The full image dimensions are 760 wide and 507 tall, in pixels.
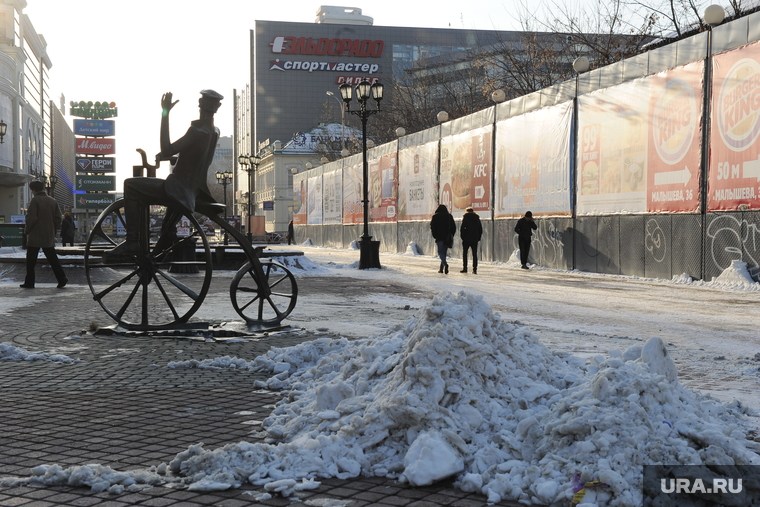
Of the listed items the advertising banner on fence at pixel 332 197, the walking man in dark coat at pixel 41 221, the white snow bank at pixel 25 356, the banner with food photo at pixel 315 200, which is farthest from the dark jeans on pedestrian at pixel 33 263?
the banner with food photo at pixel 315 200

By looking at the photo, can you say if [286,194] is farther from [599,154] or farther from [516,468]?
[516,468]

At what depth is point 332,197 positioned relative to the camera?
4766 centimetres

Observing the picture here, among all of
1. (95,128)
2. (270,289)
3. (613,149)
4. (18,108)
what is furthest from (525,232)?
(95,128)

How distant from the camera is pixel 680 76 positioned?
710 inches

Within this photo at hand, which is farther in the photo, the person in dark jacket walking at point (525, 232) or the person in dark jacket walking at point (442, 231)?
the person in dark jacket walking at point (525, 232)

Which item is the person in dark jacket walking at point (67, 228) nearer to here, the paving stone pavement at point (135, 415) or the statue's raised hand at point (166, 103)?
the paving stone pavement at point (135, 415)

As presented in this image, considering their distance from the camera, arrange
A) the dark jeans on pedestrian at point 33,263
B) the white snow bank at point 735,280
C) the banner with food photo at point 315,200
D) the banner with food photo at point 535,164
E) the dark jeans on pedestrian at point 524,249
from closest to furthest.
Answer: the dark jeans on pedestrian at point 33,263
the white snow bank at point 735,280
the banner with food photo at point 535,164
the dark jeans on pedestrian at point 524,249
the banner with food photo at point 315,200

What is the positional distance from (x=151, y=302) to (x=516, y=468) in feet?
31.4

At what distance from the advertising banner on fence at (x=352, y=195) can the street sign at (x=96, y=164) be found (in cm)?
9153

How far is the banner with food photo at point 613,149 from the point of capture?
1939cm

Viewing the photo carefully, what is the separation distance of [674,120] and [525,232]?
233 inches

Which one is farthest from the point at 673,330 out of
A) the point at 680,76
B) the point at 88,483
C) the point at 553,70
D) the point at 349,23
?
the point at 349,23

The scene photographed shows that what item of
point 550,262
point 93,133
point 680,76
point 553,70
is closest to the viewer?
point 680,76

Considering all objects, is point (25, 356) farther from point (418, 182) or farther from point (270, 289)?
point (418, 182)
